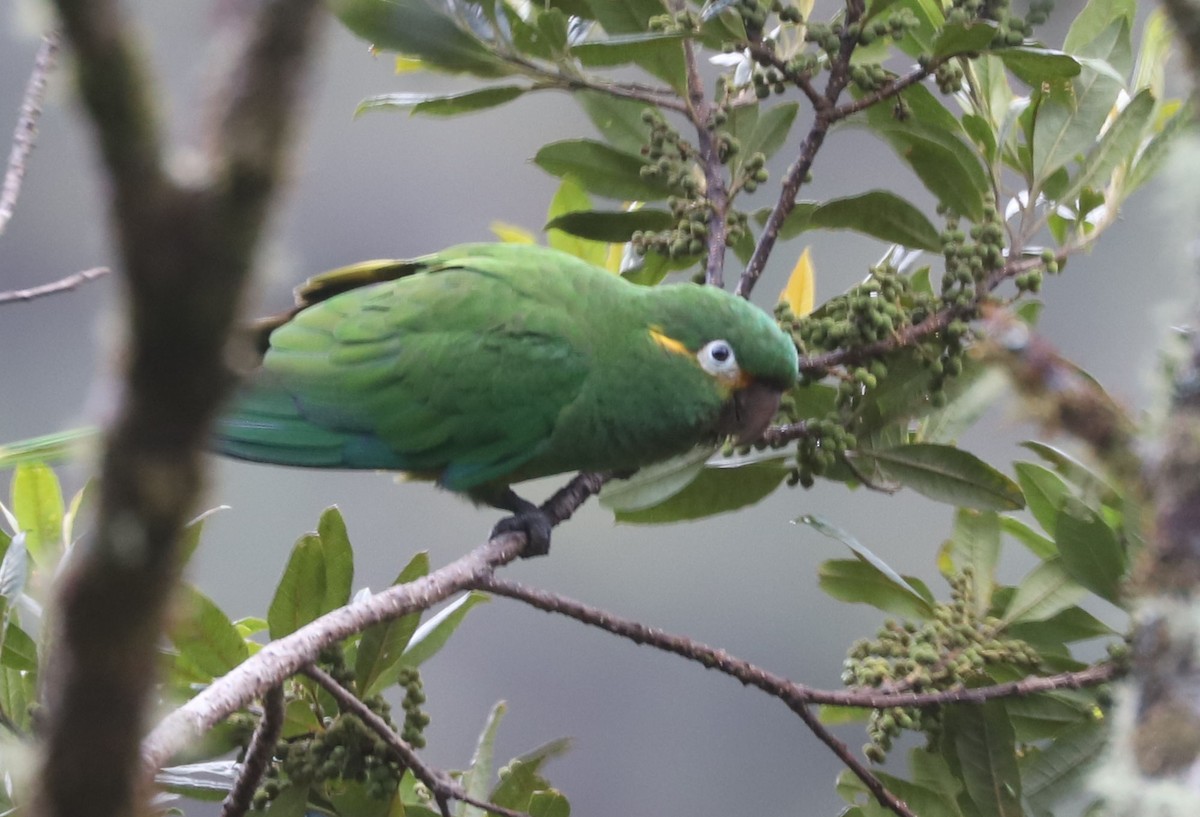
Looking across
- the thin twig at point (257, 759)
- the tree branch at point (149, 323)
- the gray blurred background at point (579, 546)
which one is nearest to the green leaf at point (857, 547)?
the thin twig at point (257, 759)

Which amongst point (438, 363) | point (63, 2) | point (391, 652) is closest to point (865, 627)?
point (438, 363)

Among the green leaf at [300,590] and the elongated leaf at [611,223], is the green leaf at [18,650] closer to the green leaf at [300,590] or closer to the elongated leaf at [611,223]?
the green leaf at [300,590]

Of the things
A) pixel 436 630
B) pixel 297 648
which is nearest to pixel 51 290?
pixel 436 630

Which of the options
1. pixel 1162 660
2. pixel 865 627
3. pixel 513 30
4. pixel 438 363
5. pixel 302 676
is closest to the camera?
pixel 1162 660

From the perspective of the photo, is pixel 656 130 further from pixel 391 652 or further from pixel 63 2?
pixel 63 2

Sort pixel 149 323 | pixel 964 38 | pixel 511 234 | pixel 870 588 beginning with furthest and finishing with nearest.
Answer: pixel 511 234, pixel 870 588, pixel 964 38, pixel 149 323

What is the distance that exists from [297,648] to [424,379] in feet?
3.81

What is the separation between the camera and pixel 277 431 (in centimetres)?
233

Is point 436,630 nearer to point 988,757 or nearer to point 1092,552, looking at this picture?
point 988,757

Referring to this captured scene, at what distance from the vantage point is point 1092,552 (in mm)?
1653

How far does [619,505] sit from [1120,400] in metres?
1.43

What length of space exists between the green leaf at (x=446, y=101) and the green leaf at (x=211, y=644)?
93 cm

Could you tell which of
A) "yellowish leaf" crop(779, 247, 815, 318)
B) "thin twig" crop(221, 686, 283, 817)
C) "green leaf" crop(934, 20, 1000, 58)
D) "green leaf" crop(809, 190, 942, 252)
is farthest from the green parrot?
"thin twig" crop(221, 686, 283, 817)

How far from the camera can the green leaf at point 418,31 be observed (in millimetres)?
1716
